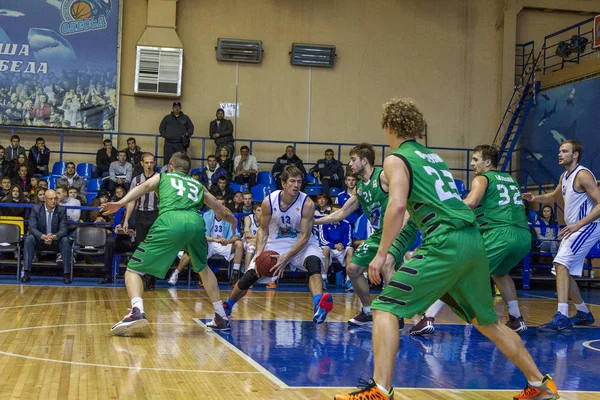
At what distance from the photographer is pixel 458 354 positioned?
230 inches

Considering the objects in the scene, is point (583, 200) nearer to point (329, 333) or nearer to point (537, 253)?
point (329, 333)

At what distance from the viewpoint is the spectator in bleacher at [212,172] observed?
589 inches

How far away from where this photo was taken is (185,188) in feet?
22.0

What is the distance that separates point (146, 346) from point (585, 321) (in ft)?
15.9

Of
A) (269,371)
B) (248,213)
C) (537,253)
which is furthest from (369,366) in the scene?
(537,253)

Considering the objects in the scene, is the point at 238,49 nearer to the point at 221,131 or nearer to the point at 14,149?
the point at 221,131

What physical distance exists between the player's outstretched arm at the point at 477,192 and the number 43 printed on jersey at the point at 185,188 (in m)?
2.45

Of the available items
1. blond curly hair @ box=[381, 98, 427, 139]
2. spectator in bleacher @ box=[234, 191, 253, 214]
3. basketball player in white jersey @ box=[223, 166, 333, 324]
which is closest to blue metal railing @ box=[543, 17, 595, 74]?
spectator in bleacher @ box=[234, 191, 253, 214]

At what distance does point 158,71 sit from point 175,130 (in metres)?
1.72

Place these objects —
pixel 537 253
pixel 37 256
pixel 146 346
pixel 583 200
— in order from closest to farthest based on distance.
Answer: pixel 146 346 → pixel 583 200 → pixel 37 256 → pixel 537 253

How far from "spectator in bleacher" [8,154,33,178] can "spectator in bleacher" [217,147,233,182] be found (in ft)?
12.6

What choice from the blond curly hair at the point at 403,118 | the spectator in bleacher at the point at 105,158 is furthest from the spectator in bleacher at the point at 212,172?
the blond curly hair at the point at 403,118

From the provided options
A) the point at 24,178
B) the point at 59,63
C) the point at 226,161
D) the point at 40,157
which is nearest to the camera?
the point at 24,178

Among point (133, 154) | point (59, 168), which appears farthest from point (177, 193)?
point (59, 168)
